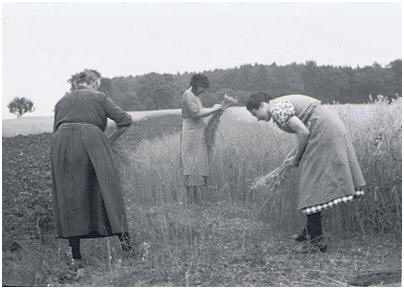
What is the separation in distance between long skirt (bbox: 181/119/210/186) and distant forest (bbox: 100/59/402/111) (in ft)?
1.14

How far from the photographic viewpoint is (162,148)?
27.3 feet

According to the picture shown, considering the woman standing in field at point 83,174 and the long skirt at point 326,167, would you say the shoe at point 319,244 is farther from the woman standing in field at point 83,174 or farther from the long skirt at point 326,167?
the woman standing in field at point 83,174

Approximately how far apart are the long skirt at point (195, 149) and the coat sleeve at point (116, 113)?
2207 millimetres

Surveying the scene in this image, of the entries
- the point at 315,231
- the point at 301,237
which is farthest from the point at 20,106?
the point at 315,231

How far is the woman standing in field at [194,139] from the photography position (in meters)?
Result: 7.00

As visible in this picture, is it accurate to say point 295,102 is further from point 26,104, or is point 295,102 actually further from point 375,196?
point 26,104

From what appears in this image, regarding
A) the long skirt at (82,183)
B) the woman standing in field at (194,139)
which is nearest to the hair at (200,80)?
the woman standing in field at (194,139)

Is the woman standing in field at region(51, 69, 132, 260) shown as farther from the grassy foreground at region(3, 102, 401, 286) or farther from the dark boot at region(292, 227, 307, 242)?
the dark boot at region(292, 227, 307, 242)

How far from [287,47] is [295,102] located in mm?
1980

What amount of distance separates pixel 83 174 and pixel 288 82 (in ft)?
9.81

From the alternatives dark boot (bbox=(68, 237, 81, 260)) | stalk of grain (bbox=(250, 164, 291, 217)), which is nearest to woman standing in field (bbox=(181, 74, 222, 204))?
stalk of grain (bbox=(250, 164, 291, 217))

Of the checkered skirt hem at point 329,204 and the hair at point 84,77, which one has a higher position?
the hair at point 84,77

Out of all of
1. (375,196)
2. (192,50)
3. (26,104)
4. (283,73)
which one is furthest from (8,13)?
(375,196)

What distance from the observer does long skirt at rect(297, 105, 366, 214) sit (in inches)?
191
